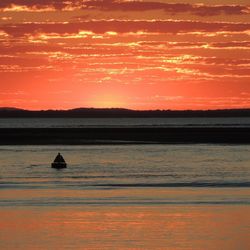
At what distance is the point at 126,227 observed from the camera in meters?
29.2

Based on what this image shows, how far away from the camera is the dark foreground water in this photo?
2717 centimetres

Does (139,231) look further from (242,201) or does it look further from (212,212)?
(242,201)

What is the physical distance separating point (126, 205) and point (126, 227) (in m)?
5.49

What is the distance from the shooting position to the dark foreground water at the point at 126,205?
2717 centimetres

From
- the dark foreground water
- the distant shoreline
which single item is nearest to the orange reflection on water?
the dark foreground water

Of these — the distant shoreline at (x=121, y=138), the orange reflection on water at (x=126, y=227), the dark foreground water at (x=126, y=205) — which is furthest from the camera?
the distant shoreline at (x=121, y=138)

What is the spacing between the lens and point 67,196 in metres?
38.1

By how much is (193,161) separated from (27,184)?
19257mm

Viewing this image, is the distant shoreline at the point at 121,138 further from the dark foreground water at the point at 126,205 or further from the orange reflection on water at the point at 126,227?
the orange reflection on water at the point at 126,227

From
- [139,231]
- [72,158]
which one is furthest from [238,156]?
[139,231]

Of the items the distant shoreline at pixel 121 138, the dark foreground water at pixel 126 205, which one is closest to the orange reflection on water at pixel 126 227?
the dark foreground water at pixel 126 205

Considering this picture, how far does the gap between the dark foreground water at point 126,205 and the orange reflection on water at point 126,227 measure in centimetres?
3

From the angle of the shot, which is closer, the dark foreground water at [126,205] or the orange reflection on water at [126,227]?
the orange reflection on water at [126,227]

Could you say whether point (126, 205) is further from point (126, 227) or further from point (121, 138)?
point (121, 138)
